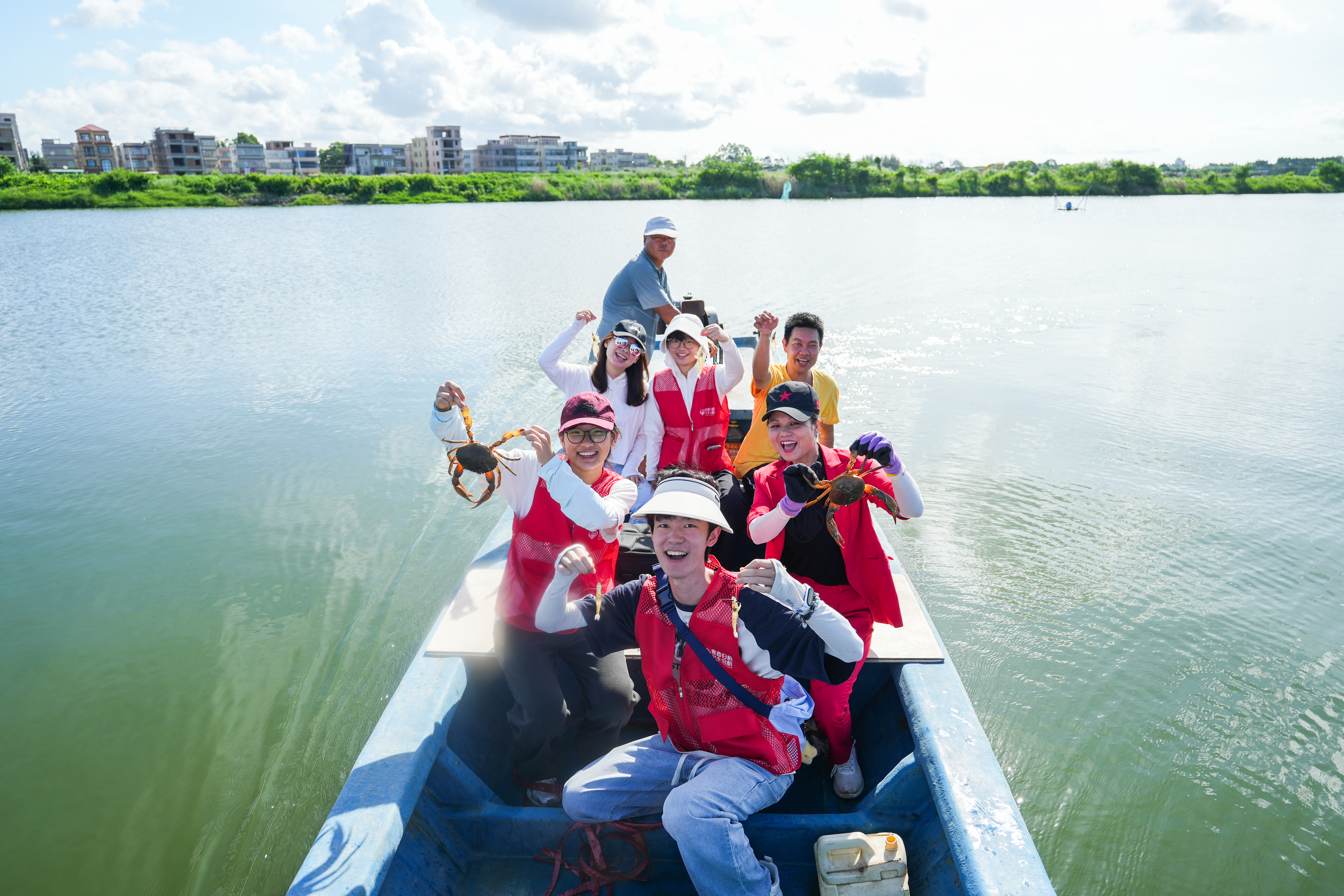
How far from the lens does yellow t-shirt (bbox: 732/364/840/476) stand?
4383 millimetres

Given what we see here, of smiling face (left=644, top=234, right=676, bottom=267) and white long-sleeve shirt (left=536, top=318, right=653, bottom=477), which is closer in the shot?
white long-sleeve shirt (left=536, top=318, right=653, bottom=477)

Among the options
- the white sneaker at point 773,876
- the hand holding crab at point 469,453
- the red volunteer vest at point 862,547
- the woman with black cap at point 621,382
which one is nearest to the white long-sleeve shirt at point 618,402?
the woman with black cap at point 621,382

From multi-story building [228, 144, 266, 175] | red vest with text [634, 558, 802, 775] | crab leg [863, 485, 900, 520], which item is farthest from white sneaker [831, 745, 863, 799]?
multi-story building [228, 144, 266, 175]

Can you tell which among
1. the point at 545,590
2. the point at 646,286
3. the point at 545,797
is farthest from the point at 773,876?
the point at 646,286

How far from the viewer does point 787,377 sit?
435 centimetres

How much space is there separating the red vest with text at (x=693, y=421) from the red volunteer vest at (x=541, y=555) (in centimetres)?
148

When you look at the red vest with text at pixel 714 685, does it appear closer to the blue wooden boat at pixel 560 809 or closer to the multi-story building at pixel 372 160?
the blue wooden boat at pixel 560 809

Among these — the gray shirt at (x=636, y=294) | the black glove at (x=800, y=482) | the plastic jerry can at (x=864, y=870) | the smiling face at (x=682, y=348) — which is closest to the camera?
the plastic jerry can at (x=864, y=870)

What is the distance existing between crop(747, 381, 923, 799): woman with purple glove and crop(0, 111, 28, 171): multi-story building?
112119mm

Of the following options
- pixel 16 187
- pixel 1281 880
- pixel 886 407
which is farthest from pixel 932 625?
pixel 16 187

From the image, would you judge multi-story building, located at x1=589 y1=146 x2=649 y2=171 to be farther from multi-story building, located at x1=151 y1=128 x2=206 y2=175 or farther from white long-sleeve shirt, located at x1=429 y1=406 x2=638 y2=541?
white long-sleeve shirt, located at x1=429 y1=406 x2=638 y2=541

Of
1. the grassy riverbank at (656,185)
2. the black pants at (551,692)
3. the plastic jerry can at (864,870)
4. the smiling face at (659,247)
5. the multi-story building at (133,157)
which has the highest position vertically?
the multi-story building at (133,157)

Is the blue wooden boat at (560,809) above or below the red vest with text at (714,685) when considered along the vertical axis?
below

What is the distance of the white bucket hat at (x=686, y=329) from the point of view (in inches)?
171
